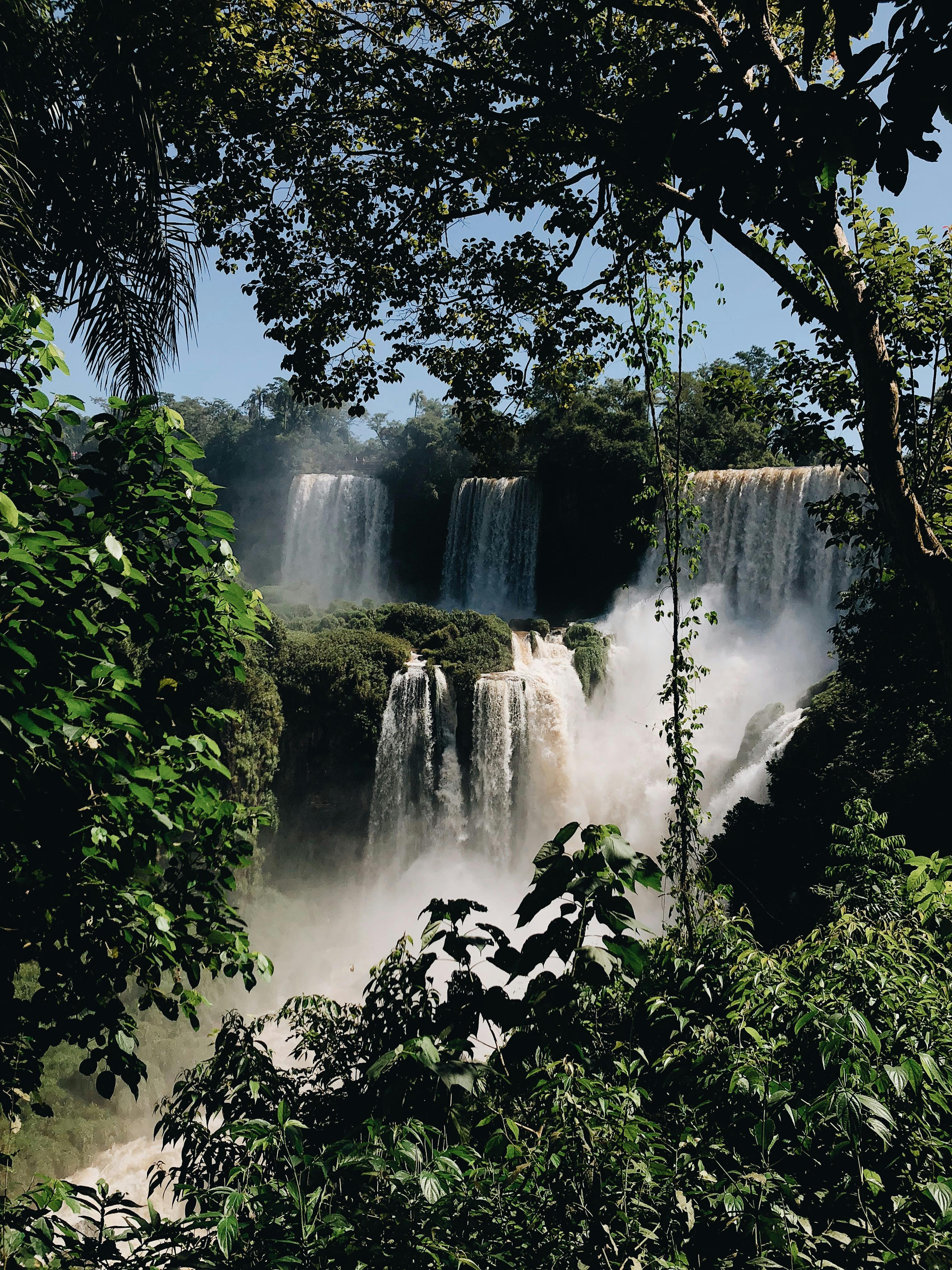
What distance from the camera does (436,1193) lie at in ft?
4.23

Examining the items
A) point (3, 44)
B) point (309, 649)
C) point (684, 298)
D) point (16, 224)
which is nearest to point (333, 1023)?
point (684, 298)

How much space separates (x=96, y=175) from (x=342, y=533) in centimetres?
2483

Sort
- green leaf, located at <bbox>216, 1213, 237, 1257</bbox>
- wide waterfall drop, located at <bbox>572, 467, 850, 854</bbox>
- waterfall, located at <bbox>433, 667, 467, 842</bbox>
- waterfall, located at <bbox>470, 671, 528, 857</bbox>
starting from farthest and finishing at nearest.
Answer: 1. waterfall, located at <bbox>433, 667, 467, 842</bbox>
2. wide waterfall drop, located at <bbox>572, 467, 850, 854</bbox>
3. waterfall, located at <bbox>470, 671, 528, 857</bbox>
4. green leaf, located at <bbox>216, 1213, 237, 1257</bbox>

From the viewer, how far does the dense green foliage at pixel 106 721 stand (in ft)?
6.68

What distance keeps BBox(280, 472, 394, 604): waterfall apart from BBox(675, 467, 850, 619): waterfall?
1364 centimetres

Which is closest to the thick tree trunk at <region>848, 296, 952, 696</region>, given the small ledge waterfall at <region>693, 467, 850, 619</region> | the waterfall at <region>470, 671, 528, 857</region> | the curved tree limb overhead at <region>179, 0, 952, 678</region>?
the curved tree limb overhead at <region>179, 0, 952, 678</region>

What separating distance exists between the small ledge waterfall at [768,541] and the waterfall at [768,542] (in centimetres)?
2

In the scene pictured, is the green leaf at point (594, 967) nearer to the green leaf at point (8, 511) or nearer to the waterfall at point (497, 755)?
the green leaf at point (8, 511)

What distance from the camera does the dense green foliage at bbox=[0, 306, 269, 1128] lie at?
2035 mm

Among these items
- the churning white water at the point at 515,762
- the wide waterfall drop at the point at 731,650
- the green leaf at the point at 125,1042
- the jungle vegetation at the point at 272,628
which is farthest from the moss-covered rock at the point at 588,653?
the green leaf at the point at 125,1042

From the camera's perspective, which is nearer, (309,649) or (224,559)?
(224,559)

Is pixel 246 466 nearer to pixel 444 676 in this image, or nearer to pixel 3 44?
pixel 444 676

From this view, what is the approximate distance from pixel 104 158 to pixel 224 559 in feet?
15.3

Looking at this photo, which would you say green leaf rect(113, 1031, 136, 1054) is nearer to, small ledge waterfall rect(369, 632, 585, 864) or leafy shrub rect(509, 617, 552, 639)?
small ledge waterfall rect(369, 632, 585, 864)
